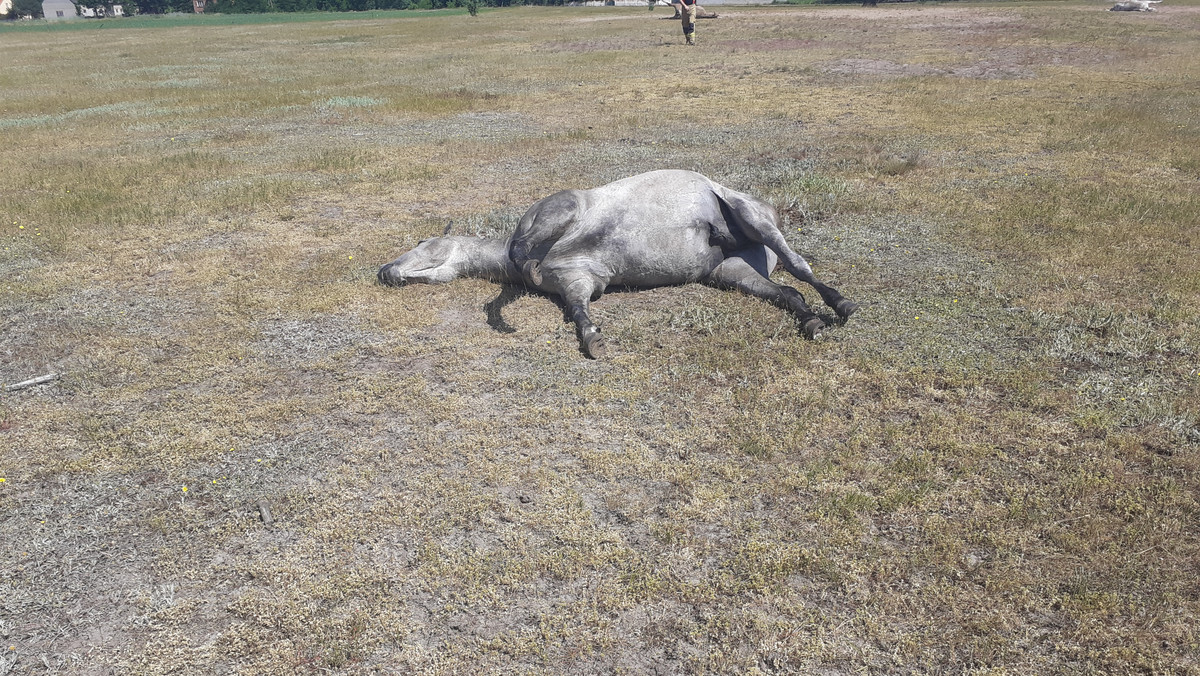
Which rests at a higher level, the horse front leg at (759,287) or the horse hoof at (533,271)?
the horse hoof at (533,271)

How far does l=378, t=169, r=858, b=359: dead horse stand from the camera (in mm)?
6445

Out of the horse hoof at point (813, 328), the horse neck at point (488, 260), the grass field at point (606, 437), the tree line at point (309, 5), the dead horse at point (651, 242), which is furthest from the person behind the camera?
the tree line at point (309, 5)

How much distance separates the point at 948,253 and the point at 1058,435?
362cm

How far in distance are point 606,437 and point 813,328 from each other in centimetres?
218

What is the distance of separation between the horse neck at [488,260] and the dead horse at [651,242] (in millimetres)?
23

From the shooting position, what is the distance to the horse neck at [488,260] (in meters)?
7.09

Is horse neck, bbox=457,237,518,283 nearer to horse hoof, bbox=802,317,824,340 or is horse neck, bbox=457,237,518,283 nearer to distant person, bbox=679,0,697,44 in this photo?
horse hoof, bbox=802,317,824,340

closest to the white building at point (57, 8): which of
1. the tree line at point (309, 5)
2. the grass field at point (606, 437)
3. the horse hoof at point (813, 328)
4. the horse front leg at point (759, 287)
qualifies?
the tree line at point (309, 5)

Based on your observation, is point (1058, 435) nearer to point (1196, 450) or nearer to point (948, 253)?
point (1196, 450)

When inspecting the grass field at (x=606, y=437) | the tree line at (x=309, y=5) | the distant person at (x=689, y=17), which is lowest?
the grass field at (x=606, y=437)

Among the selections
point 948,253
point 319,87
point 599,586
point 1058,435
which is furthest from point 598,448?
point 319,87

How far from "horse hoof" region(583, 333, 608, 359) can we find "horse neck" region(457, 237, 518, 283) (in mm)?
1611

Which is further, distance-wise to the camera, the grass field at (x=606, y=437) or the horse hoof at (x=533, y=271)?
the horse hoof at (x=533, y=271)

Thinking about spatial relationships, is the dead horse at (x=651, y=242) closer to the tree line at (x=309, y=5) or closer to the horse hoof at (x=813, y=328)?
the horse hoof at (x=813, y=328)
